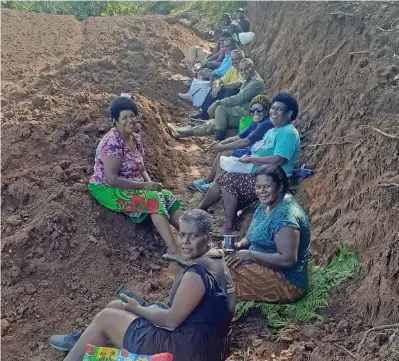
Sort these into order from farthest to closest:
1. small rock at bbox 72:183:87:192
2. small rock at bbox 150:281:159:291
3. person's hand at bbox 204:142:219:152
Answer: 1. person's hand at bbox 204:142:219:152
2. small rock at bbox 72:183:87:192
3. small rock at bbox 150:281:159:291

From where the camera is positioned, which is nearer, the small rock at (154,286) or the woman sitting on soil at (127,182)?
the small rock at (154,286)

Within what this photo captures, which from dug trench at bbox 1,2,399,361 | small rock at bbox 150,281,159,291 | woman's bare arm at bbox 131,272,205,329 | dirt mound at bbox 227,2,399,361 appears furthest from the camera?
small rock at bbox 150,281,159,291

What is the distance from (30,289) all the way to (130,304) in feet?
5.14

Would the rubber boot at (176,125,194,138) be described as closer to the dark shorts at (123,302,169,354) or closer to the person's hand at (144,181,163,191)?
the person's hand at (144,181,163,191)

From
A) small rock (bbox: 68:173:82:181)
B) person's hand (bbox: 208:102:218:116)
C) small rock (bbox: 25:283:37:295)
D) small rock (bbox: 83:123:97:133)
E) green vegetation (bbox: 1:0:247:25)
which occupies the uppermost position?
green vegetation (bbox: 1:0:247:25)

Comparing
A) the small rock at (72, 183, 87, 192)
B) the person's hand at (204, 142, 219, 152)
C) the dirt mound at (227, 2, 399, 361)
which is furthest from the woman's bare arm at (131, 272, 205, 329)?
the person's hand at (204, 142, 219, 152)

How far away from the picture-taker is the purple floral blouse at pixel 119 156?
16.4 feet

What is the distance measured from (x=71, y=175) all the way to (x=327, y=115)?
307cm

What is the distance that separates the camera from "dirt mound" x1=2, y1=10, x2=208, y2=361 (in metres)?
4.40

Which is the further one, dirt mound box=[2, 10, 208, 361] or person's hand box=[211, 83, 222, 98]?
person's hand box=[211, 83, 222, 98]

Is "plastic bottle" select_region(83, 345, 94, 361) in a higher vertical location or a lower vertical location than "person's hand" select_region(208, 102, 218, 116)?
lower

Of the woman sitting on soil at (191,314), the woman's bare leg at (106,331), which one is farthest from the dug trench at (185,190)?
the woman's bare leg at (106,331)

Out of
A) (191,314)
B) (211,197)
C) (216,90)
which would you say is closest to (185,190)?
(211,197)

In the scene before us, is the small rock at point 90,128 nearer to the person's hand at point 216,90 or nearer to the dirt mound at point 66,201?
the dirt mound at point 66,201
